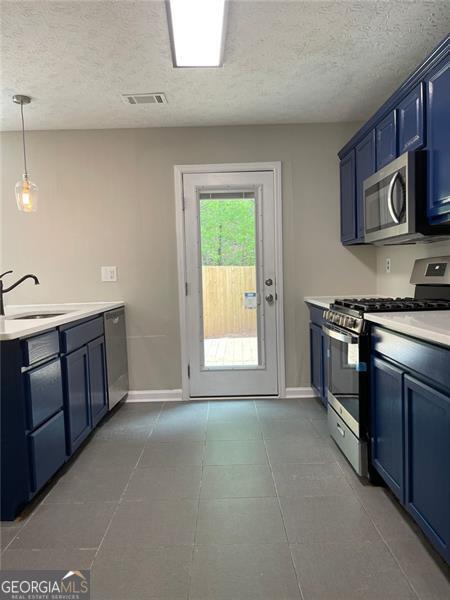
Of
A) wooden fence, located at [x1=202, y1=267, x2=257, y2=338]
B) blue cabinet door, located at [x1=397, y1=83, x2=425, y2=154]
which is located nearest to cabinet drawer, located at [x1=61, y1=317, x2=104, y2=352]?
wooden fence, located at [x1=202, y1=267, x2=257, y2=338]

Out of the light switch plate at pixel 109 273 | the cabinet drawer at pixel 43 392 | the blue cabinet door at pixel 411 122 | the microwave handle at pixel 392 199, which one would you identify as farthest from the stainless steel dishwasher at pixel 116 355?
the blue cabinet door at pixel 411 122

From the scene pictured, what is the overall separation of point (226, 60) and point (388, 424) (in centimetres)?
215

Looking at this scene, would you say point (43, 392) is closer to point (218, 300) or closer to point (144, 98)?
point (218, 300)

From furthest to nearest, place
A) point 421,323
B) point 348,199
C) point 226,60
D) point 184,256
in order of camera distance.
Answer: point 184,256
point 348,199
point 226,60
point 421,323

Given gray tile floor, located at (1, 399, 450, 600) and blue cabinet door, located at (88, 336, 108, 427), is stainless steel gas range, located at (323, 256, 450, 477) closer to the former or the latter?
gray tile floor, located at (1, 399, 450, 600)

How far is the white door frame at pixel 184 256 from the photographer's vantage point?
3.50 meters

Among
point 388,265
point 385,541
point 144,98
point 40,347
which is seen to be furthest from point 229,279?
point 385,541

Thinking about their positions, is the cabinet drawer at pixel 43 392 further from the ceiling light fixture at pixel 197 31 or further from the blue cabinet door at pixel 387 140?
the blue cabinet door at pixel 387 140

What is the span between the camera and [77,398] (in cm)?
252

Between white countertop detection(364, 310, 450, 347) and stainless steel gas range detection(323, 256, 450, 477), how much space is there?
0.10m

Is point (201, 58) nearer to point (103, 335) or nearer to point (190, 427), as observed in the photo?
point (103, 335)

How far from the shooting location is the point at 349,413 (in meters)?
2.28

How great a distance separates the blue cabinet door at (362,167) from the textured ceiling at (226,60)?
380 mm

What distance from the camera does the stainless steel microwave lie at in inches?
82.0
